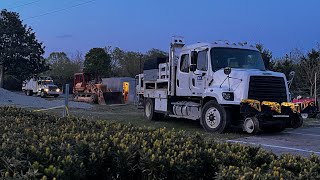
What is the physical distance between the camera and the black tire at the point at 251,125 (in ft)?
40.1

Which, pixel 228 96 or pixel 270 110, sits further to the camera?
pixel 228 96

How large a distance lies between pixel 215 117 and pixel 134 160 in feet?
30.6

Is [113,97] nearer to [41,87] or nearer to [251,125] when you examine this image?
[41,87]

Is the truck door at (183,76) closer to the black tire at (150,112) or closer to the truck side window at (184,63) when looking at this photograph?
the truck side window at (184,63)

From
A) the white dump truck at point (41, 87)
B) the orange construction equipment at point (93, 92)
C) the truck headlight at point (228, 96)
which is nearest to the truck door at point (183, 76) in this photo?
the truck headlight at point (228, 96)

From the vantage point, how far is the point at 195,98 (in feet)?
49.0

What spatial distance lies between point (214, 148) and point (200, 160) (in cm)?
60

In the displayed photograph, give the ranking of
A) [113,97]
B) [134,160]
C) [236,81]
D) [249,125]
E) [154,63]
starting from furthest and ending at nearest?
[113,97] < [154,63] < [236,81] < [249,125] < [134,160]

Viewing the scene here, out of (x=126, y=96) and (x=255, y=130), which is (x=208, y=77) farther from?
(x=126, y=96)

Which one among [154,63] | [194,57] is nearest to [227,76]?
[194,57]

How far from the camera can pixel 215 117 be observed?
13078 mm

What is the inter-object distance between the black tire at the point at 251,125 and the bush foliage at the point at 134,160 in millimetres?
7831

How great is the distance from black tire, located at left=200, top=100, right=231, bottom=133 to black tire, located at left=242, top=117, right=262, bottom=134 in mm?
550

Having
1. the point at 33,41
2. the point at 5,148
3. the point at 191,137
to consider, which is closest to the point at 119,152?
the point at 5,148
